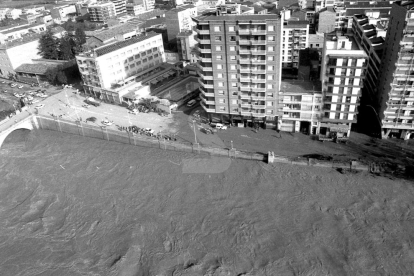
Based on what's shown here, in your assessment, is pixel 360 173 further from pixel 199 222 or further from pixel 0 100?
pixel 0 100

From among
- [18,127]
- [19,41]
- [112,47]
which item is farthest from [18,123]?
[19,41]

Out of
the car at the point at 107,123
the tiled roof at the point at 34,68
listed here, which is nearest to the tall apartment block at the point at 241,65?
the car at the point at 107,123

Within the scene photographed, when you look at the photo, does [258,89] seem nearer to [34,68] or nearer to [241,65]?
[241,65]

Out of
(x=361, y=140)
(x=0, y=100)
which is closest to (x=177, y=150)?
(x=361, y=140)

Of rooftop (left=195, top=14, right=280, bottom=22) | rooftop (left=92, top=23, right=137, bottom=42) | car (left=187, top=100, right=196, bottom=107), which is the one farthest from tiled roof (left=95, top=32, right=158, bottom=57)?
rooftop (left=195, top=14, right=280, bottom=22)

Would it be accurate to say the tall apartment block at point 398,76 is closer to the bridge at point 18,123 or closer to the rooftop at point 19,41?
the bridge at point 18,123

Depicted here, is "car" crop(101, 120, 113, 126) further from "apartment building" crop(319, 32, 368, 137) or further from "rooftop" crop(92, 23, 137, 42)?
"apartment building" crop(319, 32, 368, 137)
